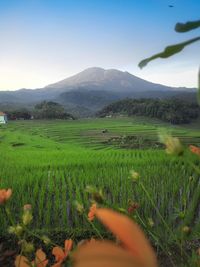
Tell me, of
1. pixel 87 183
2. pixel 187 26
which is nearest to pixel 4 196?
pixel 187 26

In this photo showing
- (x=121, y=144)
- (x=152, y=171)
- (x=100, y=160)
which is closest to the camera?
(x=152, y=171)

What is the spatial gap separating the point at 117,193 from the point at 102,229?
0.56m

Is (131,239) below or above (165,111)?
above

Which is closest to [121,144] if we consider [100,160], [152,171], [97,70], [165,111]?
[100,160]

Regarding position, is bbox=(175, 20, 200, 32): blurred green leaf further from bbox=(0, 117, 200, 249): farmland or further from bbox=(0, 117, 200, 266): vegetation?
bbox=(0, 117, 200, 249): farmland

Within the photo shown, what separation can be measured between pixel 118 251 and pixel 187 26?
0.76 ft

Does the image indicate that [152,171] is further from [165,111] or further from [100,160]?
[165,111]

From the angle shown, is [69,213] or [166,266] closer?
[166,266]

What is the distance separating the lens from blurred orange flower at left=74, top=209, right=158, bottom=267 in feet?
0.51

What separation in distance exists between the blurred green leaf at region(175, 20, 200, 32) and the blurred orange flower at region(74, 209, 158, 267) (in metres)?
0.22

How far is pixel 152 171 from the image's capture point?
4.32 m

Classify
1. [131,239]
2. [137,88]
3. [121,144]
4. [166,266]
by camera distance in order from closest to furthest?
[131,239] < [166,266] < [121,144] < [137,88]

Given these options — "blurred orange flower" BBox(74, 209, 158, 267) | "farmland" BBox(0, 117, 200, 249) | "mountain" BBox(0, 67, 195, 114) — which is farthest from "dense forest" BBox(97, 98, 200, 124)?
"mountain" BBox(0, 67, 195, 114)

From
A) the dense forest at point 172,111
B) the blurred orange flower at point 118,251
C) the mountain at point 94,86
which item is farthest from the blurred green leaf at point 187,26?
the mountain at point 94,86
